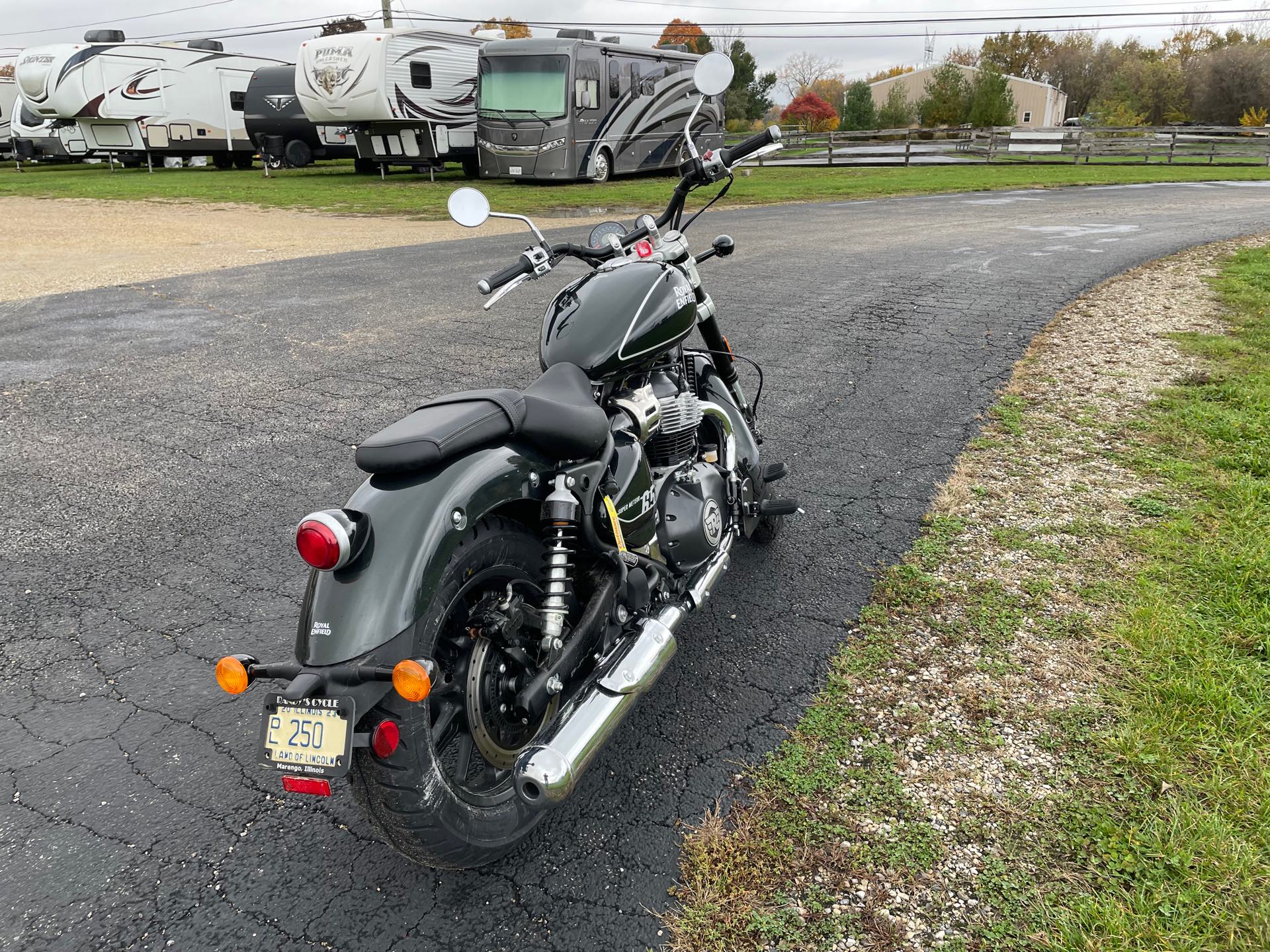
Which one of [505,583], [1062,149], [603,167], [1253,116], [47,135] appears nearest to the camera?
[505,583]

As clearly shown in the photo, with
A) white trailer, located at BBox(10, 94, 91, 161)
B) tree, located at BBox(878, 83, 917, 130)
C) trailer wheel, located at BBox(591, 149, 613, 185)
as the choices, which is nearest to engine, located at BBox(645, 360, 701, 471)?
trailer wheel, located at BBox(591, 149, 613, 185)

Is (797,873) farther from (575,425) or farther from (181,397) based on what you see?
(181,397)

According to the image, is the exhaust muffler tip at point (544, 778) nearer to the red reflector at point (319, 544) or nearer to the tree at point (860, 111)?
the red reflector at point (319, 544)

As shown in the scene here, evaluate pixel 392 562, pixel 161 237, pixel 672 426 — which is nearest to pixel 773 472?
pixel 672 426

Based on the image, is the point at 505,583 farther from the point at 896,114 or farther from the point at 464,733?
the point at 896,114

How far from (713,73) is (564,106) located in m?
18.6

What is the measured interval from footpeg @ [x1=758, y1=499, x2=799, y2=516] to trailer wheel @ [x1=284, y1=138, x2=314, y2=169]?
28.3 meters

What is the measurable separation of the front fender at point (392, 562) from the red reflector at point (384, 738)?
168 millimetres

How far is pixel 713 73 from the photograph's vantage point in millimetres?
3355

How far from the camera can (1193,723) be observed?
2.70 metres

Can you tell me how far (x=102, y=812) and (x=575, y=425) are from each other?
5.71 ft

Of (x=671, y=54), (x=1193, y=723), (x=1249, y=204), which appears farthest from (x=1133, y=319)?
(x=671, y=54)

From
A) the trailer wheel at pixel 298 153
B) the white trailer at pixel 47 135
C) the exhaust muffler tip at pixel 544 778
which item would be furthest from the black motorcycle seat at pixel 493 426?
the white trailer at pixel 47 135

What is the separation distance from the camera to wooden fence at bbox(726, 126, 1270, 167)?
3041cm
